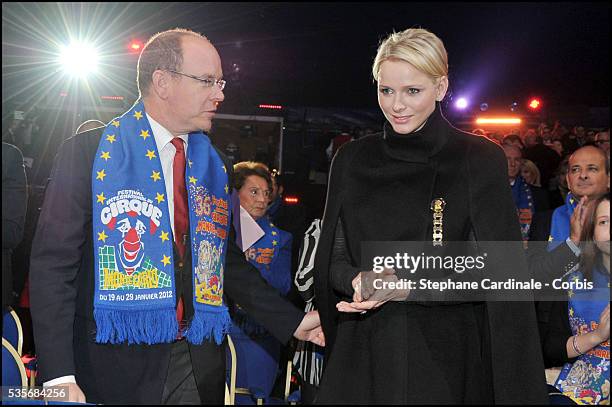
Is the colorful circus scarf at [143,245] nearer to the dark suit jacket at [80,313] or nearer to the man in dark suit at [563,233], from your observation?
the dark suit jacket at [80,313]

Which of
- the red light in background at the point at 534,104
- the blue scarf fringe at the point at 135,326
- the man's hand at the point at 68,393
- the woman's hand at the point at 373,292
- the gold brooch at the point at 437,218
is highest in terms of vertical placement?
the red light in background at the point at 534,104

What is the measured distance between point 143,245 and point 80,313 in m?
0.36

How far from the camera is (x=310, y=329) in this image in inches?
128

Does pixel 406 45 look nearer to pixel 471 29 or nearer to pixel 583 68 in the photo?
pixel 471 29

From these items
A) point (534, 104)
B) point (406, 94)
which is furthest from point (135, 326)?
point (534, 104)

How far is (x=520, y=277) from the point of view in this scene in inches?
103

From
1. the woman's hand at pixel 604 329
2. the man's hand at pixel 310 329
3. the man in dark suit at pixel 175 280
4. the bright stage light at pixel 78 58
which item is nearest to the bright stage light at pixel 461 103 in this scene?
the bright stage light at pixel 78 58

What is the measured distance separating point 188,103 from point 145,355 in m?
1.03

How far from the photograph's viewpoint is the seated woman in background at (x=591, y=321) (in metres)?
3.87

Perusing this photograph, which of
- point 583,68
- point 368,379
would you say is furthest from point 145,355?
point 583,68

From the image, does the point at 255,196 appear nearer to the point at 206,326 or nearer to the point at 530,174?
the point at 530,174

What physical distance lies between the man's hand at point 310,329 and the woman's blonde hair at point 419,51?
1.17 meters

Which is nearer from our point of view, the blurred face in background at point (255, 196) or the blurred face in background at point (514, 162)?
the blurred face in background at point (255, 196)

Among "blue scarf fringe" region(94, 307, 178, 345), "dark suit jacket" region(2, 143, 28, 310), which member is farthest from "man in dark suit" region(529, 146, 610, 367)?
"dark suit jacket" region(2, 143, 28, 310)
